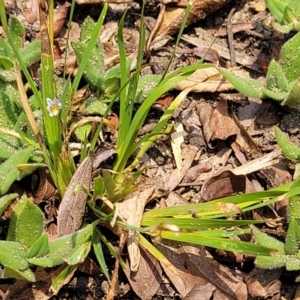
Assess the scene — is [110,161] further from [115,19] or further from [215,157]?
[115,19]

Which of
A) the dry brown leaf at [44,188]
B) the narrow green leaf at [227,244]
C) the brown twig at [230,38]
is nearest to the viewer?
the narrow green leaf at [227,244]

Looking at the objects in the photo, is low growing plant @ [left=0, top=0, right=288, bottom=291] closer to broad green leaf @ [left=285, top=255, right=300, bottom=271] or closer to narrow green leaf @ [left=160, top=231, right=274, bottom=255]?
narrow green leaf @ [left=160, top=231, right=274, bottom=255]

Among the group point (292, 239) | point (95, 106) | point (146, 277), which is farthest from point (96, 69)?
point (292, 239)

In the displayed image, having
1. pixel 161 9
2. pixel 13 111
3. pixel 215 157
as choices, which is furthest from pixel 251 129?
pixel 13 111

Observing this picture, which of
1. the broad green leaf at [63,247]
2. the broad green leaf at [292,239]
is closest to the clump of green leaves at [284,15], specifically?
the broad green leaf at [292,239]

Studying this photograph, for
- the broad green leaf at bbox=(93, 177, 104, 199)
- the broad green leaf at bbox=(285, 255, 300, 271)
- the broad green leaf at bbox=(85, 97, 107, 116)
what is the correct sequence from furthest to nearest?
the broad green leaf at bbox=(85, 97, 107, 116)
the broad green leaf at bbox=(285, 255, 300, 271)
the broad green leaf at bbox=(93, 177, 104, 199)

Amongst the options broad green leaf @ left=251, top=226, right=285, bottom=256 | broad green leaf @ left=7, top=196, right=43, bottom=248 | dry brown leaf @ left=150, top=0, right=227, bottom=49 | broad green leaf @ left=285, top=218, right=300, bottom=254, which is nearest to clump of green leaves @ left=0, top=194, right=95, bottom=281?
broad green leaf @ left=7, top=196, right=43, bottom=248

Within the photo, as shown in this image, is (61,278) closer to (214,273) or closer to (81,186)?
(81,186)

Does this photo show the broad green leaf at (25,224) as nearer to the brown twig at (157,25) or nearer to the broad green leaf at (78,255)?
the broad green leaf at (78,255)
